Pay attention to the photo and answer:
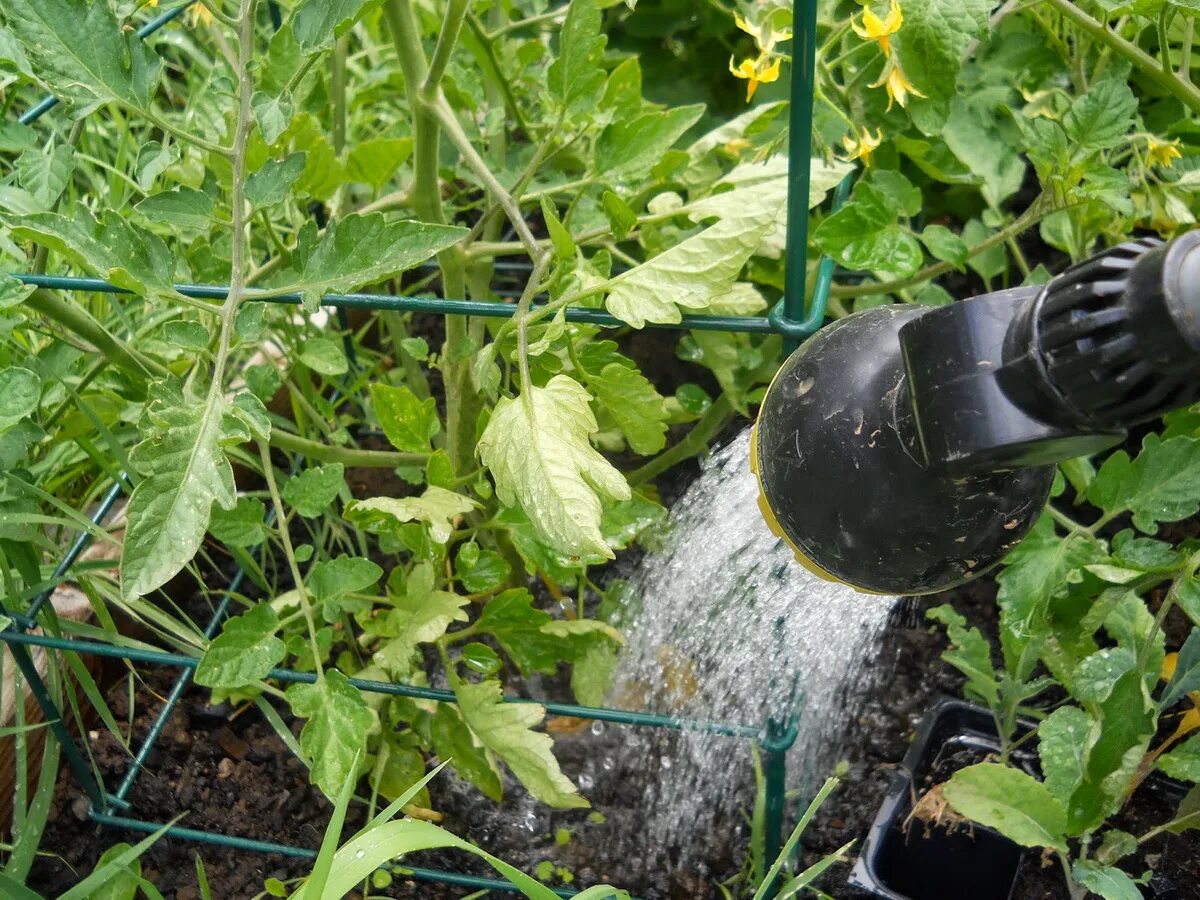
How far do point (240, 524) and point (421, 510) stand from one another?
259 mm

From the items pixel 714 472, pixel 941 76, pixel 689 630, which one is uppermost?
pixel 941 76

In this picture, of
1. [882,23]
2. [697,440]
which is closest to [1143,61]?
[882,23]

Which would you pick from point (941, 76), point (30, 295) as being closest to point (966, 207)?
point (941, 76)

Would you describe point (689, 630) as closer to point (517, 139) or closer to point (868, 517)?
point (868, 517)

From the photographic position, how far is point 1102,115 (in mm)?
1067

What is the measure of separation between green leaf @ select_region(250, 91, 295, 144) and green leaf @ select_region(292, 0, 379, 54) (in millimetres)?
51

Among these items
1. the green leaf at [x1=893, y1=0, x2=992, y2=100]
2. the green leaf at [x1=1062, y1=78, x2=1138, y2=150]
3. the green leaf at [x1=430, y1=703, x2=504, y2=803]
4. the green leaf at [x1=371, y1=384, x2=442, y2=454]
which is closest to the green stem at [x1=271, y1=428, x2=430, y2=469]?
the green leaf at [x1=371, y1=384, x2=442, y2=454]

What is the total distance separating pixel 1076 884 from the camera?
1.08 meters

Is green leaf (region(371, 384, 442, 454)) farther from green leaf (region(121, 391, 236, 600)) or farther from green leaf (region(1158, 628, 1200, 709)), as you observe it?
green leaf (region(1158, 628, 1200, 709))

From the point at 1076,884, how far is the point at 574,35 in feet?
3.11

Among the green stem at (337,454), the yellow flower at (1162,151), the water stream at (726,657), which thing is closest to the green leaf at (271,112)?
the green stem at (337,454)

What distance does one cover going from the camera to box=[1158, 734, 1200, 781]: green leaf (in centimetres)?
101

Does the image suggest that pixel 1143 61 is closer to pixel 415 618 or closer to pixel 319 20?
pixel 319 20

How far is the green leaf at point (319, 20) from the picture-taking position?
79cm
